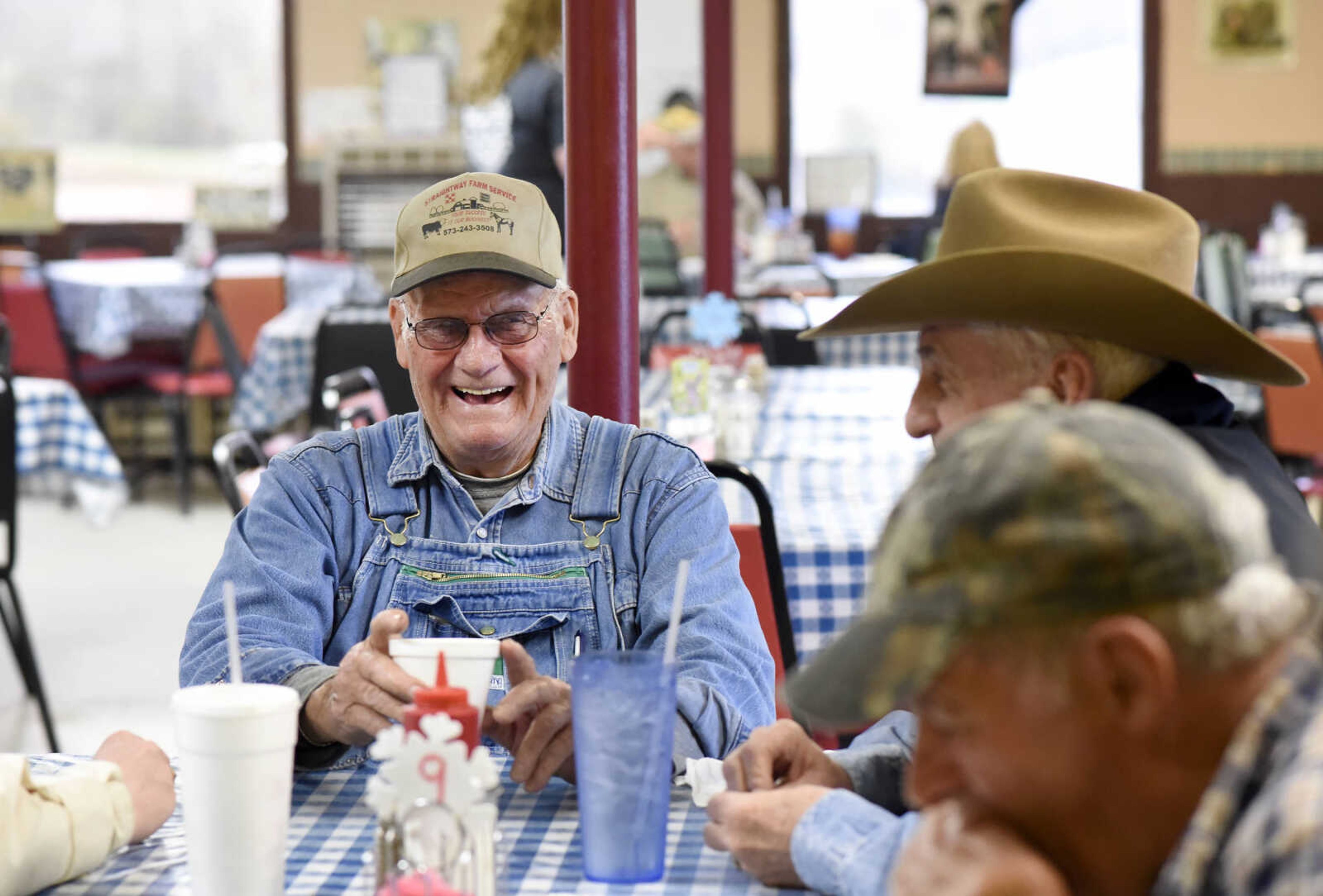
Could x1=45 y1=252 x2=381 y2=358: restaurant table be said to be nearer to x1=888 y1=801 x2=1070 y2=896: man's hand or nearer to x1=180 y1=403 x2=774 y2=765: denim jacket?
x1=180 y1=403 x2=774 y2=765: denim jacket

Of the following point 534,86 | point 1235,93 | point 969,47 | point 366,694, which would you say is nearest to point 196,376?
point 534,86

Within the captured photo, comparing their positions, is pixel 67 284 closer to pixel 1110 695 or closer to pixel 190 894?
pixel 190 894

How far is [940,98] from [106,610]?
7.22m

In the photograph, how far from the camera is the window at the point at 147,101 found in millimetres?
9602

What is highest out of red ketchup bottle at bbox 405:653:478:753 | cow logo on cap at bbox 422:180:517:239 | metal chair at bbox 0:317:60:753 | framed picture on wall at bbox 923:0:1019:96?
framed picture on wall at bbox 923:0:1019:96

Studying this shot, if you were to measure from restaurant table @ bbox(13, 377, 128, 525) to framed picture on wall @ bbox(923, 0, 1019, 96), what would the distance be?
296cm

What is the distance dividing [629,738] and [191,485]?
700cm

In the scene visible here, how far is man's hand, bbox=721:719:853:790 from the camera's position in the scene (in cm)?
131

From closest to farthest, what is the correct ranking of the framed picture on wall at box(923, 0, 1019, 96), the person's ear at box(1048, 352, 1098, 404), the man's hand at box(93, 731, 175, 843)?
the man's hand at box(93, 731, 175, 843)
the person's ear at box(1048, 352, 1098, 404)
the framed picture on wall at box(923, 0, 1019, 96)

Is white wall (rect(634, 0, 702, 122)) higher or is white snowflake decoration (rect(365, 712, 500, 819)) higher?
white wall (rect(634, 0, 702, 122))

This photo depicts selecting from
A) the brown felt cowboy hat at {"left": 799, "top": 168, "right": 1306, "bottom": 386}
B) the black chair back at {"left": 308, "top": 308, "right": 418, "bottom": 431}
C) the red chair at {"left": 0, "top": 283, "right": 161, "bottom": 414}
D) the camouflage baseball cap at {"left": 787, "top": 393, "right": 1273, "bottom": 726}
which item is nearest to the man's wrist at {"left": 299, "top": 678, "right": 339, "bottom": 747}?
the brown felt cowboy hat at {"left": 799, "top": 168, "right": 1306, "bottom": 386}

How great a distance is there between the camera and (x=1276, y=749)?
68 centimetres

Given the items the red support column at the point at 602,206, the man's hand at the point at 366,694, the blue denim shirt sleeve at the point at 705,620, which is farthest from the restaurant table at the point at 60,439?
the man's hand at the point at 366,694

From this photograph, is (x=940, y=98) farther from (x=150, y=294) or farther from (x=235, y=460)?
(x=235, y=460)
